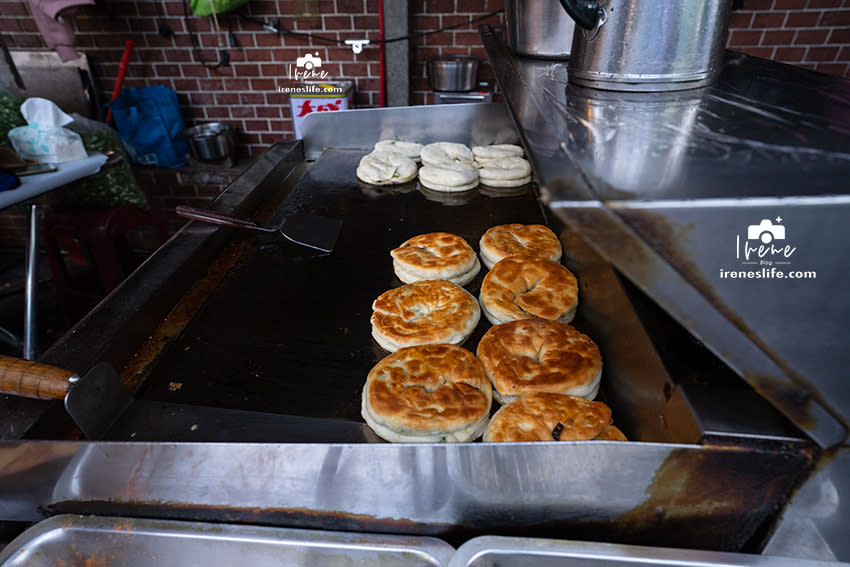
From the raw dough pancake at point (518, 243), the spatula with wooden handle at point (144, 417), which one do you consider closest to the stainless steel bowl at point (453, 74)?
the raw dough pancake at point (518, 243)

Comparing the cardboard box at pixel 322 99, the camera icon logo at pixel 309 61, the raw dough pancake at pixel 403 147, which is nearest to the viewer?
the raw dough pancake at pixel 403 147

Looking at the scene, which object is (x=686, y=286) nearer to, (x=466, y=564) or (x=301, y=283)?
(x=466, y=564)

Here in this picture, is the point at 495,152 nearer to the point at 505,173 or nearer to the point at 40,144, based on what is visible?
the point at 505,173

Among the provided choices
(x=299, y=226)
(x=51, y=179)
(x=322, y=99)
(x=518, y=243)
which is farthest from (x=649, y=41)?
(x=322, y=99)

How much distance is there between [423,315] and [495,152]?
1779mm

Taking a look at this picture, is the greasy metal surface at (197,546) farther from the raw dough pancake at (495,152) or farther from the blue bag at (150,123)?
the blue bag at (150,123)

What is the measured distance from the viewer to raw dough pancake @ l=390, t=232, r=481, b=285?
2.20 meters

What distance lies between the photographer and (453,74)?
4422 millimetres

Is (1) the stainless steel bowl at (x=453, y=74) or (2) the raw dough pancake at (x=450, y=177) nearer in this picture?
(2) the raw dough pancake at (x=450, y=177)

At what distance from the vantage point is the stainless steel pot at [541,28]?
206 centimetres

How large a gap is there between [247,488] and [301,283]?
118 cm

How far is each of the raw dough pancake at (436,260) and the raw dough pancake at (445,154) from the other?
39.3 inches

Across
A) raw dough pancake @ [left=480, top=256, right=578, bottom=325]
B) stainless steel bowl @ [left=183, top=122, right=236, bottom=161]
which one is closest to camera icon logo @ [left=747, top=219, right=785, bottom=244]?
raw dough pancake @ [left=480, top=256, right=578, bottom=325]

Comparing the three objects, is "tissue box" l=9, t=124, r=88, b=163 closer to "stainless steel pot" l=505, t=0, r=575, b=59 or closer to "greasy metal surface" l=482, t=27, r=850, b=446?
"stainless steel pot" l=505, t=0, r=575, b=59
